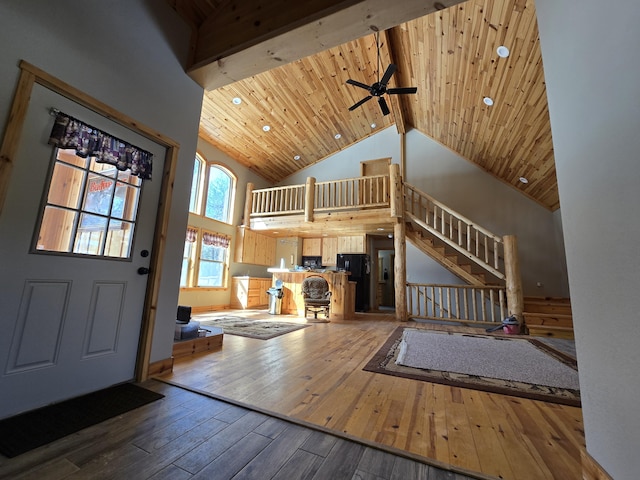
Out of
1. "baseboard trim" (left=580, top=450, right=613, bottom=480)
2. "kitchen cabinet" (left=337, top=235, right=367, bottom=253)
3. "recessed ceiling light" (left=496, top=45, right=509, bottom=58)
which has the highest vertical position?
"recessed ceiling light" (left=496, top=45, right=509, bottom=58)

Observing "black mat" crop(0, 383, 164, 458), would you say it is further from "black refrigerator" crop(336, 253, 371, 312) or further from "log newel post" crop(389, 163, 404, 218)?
"black refrigerator" crop(336, 253, 371, 312)

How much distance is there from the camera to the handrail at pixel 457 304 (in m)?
5.15

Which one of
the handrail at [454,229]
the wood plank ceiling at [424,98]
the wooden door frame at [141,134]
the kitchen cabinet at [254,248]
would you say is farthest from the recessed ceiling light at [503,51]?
the kitchen cabinet at [254,248]

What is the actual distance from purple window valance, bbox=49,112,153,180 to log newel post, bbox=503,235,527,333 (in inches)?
214

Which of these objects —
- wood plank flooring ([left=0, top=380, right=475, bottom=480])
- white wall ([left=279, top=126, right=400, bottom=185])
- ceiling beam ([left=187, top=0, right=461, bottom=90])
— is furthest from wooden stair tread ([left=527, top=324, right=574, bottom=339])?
white wall ([left=279, top=126, right=400, bottom=185])

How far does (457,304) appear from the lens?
516 cm

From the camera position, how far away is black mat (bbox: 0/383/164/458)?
48.3 inches

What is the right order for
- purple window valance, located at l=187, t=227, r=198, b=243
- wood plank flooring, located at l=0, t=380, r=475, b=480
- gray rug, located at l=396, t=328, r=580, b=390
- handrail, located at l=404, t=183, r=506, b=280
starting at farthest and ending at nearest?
1. purple window valance, located at l=187, t=227, r=198, b=243
2. handrail, located at l=404, t=183, r=506, b=280
3. gray rug, located at l=396, t=328, r=580, b=390
4. wood plank flooring, located at l=0, t=380, r=475, b=480

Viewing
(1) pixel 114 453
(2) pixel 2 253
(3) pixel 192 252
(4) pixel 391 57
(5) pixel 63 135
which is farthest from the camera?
(3) pixel 192 252

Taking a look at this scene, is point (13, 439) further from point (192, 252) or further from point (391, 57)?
point (391, 57)

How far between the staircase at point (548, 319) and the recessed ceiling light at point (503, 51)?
159 inches

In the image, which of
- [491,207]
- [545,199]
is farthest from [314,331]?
[545,199]

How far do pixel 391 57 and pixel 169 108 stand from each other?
15.4 feet

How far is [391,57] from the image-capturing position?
16.8 ft
